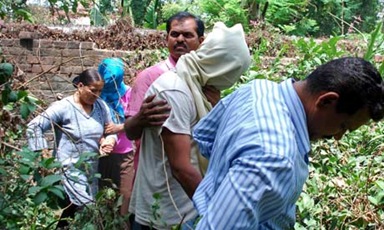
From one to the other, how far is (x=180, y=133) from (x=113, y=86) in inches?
83.4

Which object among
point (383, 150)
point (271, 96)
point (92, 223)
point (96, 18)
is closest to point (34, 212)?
point (92, 223)

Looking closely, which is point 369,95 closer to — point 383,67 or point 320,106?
point 320,106

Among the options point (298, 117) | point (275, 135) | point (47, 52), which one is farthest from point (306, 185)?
point (47, 52)

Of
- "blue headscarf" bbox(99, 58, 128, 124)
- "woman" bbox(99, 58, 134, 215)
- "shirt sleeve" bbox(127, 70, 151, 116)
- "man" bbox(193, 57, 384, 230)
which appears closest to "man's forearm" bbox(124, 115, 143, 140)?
"shirt sleeve" bbox(127, 70, 151, 116)

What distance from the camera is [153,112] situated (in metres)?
2.28

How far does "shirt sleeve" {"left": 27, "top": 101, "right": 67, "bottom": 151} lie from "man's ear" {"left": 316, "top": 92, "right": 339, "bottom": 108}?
163 centimetres

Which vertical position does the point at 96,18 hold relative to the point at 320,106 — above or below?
below

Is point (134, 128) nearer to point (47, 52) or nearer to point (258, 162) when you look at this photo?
point (258, 162)

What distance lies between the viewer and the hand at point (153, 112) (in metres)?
2.25

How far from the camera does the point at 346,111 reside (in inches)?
65.3

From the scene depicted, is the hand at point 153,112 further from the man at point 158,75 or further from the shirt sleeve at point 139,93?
the shirt sleeve at point 139,93

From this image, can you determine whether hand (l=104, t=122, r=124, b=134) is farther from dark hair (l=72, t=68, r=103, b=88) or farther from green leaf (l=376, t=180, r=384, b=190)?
green leaf (l=376, t=180, r=384, b=190)

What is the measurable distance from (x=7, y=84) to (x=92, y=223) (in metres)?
0.73

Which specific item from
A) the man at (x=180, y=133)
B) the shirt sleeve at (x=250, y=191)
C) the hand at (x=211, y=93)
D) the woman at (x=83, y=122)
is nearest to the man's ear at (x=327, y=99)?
the shirt sleeve at (x=250, y=191)
